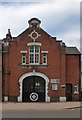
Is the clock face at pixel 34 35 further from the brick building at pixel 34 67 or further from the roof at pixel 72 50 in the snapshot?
the roof at pixel 72 50

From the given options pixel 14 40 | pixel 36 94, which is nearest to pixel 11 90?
pixel 36 94

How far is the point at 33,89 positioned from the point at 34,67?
2.56 meters

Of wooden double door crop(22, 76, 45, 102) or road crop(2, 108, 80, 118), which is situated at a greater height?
wooden double door crop(22, 76, 45, 102)

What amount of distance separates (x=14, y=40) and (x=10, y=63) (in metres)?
2.76

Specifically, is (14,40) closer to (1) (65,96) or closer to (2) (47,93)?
(2) (47,93)

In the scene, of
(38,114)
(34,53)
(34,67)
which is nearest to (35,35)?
(34,53)

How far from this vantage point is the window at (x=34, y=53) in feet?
77.4

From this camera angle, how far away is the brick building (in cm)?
2344

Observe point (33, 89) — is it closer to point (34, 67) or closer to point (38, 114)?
point (34, 67)

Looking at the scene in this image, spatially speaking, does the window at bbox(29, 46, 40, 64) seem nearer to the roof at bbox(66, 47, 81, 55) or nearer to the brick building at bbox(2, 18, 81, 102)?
the brick building at bbox(2, 18, 81, 102)

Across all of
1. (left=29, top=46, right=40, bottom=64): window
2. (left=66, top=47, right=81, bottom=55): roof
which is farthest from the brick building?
(left=66, top=47, right=81, bottom=55): roof

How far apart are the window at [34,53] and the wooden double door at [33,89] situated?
1992 millimetres

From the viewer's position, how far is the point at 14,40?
78.3ft

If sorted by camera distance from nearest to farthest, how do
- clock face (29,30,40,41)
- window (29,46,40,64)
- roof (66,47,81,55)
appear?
1. window (29,46,40,64)
2. clock face (29,30,40,41)
3. roof (66,47,81,55)
